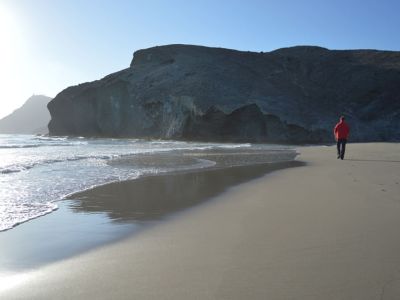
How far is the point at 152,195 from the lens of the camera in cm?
721

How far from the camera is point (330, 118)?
4341 centimetres

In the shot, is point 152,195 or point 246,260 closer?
point 246,260

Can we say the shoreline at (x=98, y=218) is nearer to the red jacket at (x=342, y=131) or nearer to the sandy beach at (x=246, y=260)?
the sandy beach at (x=246, y=260)

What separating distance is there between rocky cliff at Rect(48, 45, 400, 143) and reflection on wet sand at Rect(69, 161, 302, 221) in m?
32.9

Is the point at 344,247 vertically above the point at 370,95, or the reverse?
the point at 370,95

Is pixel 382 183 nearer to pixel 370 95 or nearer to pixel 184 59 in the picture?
pixel 370 95

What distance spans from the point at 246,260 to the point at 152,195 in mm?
4099

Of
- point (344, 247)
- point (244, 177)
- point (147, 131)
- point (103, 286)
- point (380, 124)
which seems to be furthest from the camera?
point (147, 131)

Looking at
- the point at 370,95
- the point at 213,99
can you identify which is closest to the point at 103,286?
the point at 213,99

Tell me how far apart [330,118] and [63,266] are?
42.9 metres

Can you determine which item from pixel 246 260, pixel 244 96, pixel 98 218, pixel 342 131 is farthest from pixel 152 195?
pixel 244 96

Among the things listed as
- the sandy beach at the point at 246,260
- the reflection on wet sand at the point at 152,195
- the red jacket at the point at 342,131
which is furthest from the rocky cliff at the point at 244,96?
the sandy beach at the point at 246,260

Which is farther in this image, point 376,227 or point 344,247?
point 376,227

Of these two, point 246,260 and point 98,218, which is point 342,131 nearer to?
point 98,218
